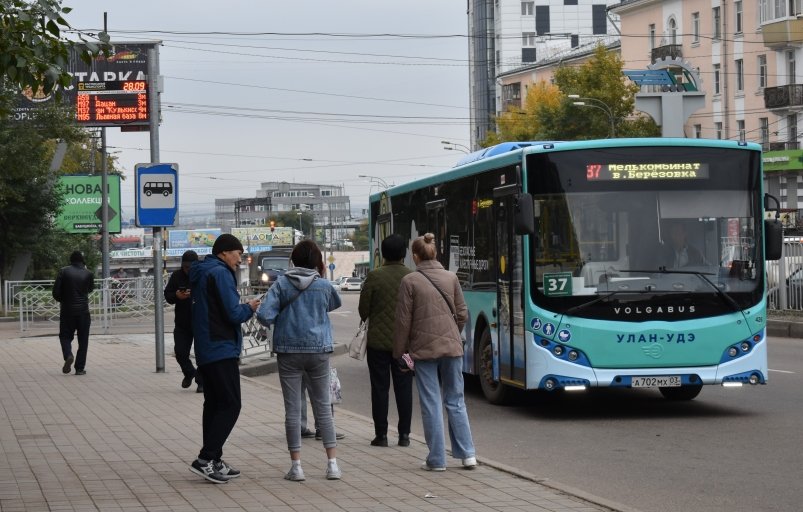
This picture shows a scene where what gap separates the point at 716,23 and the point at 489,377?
188 ft

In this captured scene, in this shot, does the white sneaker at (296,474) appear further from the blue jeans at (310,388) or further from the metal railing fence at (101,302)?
the metal railing fence at (101,302)

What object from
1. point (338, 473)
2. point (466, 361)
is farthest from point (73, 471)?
point (466, 361)

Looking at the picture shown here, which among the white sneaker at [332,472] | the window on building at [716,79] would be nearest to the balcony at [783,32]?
the window on building at [716,79]

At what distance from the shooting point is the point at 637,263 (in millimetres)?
14164

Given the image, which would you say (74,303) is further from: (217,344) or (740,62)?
(740,62)

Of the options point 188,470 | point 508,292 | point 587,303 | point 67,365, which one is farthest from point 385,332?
point 67,365

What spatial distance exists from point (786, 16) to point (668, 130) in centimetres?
3332

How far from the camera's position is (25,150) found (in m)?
42.3

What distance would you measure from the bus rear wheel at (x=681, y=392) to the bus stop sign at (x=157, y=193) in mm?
7429

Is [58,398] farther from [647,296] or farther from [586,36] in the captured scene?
[586,36]

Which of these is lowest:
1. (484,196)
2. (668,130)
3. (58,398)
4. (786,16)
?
(58,398)

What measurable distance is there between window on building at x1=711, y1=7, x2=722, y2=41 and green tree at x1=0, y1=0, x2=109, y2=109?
206 feet

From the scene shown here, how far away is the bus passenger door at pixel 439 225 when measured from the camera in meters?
17.7

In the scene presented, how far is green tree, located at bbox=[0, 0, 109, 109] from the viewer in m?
9.29
